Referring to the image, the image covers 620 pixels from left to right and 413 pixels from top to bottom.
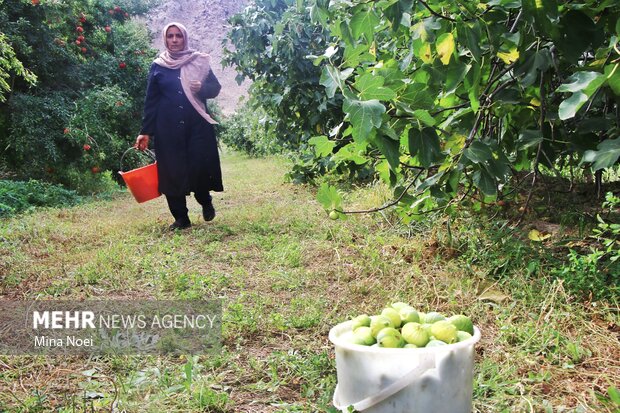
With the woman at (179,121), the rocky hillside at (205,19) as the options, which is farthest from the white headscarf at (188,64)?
the rocky hillside at (205,19)

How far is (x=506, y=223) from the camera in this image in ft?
10.8

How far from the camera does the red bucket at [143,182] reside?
4.70 meters

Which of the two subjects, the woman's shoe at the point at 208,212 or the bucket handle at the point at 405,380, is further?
the woman's shoe at the point at 208,212

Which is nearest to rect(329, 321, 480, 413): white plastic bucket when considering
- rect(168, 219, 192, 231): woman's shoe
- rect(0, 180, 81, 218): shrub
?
rect(168, 219, 192, 231): woman's shoe

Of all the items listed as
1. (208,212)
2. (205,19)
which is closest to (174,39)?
(208,212)

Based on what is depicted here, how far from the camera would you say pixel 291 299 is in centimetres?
286

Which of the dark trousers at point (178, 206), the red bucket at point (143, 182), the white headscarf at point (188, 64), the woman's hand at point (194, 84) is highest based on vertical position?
the white headscarf at point (188, 64)

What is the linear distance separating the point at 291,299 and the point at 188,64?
109 inches

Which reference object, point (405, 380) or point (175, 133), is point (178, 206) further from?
point (405, 380)

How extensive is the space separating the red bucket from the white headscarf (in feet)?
2.08

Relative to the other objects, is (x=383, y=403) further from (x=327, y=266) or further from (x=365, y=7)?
(x=327, y=266)

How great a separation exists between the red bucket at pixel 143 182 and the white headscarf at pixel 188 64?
635 mm

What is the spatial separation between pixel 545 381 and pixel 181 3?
3791cm

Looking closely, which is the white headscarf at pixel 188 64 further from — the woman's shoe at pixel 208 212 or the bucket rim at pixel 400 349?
the bucket rim at pixel 400 349
